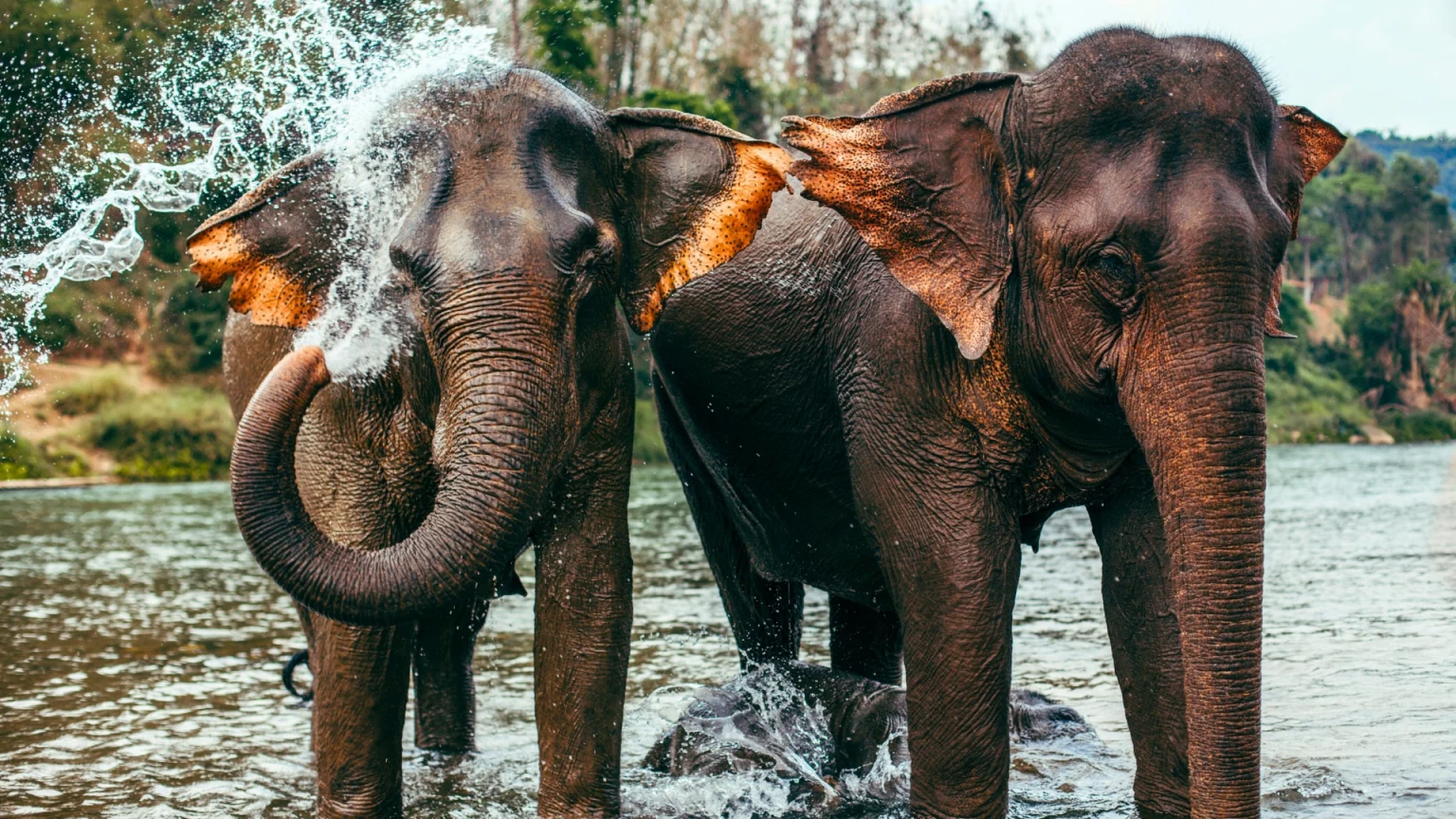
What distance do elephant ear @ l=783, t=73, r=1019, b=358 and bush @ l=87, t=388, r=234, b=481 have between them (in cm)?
2946

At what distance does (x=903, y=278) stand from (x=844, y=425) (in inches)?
28.1

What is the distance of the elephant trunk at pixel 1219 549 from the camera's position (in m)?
4.39

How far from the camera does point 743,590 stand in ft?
25.6

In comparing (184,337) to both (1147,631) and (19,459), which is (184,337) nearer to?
(19,459)

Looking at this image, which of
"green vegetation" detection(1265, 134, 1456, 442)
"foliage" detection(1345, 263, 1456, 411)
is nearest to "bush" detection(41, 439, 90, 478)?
"green vegetation" detection(1265, 134, 1456, 442)

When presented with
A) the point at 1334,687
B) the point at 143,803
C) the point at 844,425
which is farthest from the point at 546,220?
the point at 1334,687

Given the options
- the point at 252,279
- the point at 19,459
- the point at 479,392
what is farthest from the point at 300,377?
the point at 19,459

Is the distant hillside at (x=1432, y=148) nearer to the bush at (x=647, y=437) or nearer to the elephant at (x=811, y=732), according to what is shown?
the bush at (x=647, y=437)

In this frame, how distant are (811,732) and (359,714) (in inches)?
95.1

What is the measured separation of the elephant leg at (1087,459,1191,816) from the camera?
5.45m

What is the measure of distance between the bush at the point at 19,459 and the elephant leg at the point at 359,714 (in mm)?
24381

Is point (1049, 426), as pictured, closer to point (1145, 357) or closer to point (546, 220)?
point (1145, 357)

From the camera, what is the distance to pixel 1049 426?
5258mm

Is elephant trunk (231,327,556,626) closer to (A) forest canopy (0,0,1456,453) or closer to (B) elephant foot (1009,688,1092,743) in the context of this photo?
(B) elephant foot (1009,688,1092,743)
